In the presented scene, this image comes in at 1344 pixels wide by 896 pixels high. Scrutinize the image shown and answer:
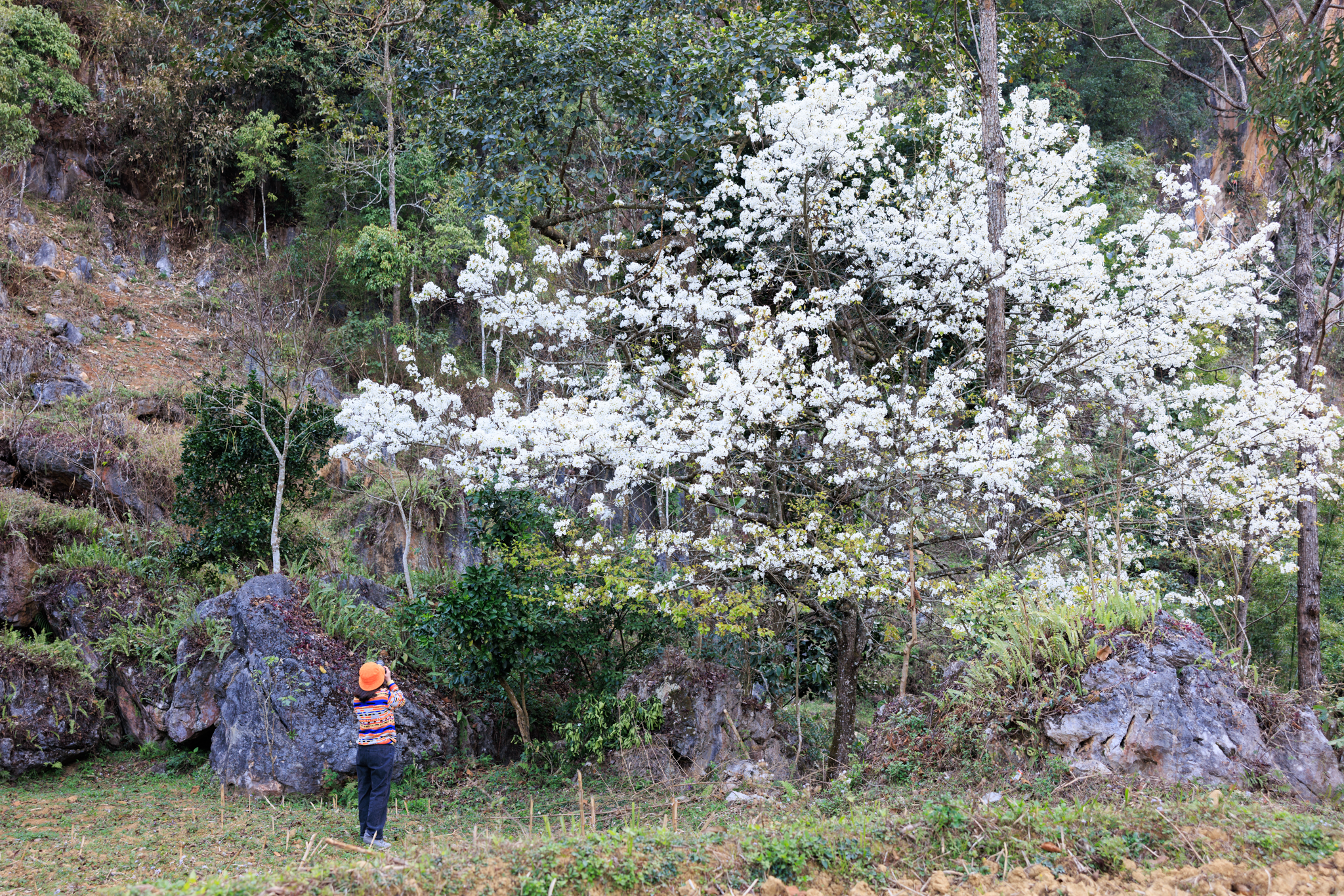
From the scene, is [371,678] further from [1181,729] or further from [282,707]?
[1181,729]

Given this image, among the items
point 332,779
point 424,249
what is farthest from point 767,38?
point 424,249

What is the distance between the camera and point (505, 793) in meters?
7.77

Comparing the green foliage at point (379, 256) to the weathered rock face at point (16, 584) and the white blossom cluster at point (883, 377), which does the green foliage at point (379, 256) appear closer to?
the white blossom cluster at point (883, 377)

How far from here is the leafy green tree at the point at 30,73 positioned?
15.5m

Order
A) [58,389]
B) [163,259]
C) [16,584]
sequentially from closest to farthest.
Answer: [16,584]
[58,389]
[163,259]

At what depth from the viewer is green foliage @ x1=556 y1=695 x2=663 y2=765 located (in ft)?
25.9

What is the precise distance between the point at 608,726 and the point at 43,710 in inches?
222

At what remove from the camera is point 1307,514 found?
27.3 feet

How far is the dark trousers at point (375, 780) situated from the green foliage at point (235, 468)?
4737mm

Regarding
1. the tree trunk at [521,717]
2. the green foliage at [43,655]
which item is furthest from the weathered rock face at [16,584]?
the tree trunk at [521,717]

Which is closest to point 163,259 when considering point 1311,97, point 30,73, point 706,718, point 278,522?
point 30,73

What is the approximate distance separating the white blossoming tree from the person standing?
2101 mm

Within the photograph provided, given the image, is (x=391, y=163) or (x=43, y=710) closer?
(x=43, y=710)

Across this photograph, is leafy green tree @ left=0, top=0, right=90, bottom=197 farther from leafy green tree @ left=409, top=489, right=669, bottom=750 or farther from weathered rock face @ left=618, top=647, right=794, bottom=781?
weathered rock face @ left=618, top=647, right=794, bottom=781
